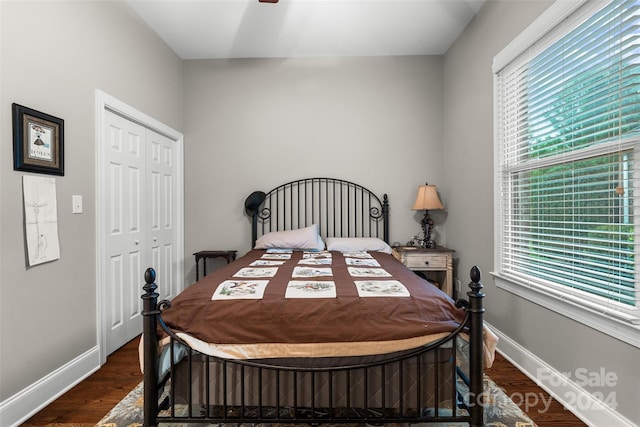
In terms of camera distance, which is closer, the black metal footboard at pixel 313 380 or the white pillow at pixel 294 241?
the black metal footboard at pixel 313 380

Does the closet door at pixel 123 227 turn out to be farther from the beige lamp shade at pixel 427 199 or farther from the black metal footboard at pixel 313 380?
the beige lamp shade at pixel 427 199

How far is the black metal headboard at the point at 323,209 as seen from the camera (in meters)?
3.72

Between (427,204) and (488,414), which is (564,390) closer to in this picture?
(488,414)

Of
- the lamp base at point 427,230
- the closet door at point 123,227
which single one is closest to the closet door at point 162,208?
the closet door at point 123,227

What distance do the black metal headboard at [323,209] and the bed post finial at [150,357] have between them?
2.20m

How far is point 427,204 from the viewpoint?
3.40m

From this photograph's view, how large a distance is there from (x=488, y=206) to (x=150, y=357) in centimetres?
262

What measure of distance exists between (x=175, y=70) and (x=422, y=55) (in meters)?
2.77

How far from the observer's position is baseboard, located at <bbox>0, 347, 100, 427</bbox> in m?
1.67

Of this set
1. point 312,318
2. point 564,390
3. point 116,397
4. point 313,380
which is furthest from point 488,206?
point 116,397

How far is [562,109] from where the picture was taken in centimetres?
190

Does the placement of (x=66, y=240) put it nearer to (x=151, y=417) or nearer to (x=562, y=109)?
(x=151, y=417)

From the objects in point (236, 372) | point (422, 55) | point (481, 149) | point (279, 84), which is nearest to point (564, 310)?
point (481, 149)

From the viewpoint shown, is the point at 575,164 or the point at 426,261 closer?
the point at 575,164
